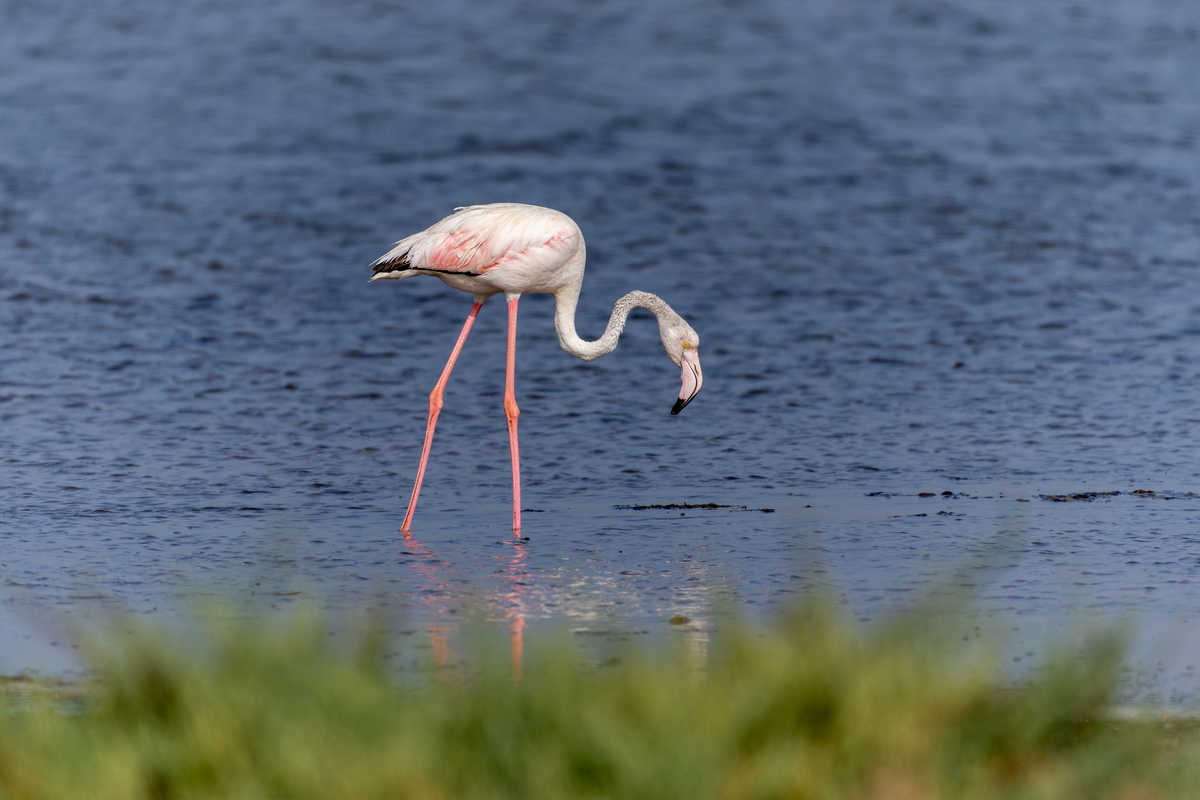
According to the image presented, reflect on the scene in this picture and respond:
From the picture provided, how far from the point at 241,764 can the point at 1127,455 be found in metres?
6.38

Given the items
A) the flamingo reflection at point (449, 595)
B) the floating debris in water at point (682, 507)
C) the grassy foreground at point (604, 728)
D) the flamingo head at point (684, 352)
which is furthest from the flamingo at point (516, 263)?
the grassy foreground at point (604, 728)

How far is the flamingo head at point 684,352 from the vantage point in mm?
8898

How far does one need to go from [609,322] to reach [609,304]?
151 inches

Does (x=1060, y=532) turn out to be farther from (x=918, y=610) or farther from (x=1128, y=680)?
(x=918, y=610)

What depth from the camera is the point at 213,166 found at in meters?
17.1

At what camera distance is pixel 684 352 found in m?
8.97

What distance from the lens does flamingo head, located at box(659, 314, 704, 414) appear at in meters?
8.90

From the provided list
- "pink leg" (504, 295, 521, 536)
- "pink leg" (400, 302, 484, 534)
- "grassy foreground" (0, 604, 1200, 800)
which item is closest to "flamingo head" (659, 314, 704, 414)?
"pink leg" (504, 295, 521, 536)

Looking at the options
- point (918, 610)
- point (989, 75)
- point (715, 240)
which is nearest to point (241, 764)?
point (918, 610)

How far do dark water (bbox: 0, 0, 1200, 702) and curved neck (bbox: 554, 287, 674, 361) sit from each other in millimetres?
726

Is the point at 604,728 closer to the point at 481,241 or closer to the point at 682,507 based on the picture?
the point at 682,507

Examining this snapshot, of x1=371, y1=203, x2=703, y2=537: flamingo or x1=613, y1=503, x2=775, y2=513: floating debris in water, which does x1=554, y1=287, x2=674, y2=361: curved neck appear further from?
x1=613, y1=503, x2=775, y2=513: floating debris in water

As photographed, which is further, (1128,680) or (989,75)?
(989,75)

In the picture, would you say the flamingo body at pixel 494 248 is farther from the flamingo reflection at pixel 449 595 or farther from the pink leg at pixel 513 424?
the flamingo reflection at pixel 449 595
